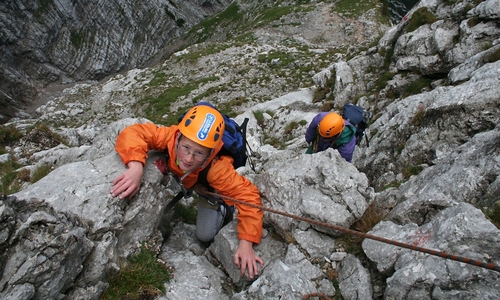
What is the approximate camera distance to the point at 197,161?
14.2ft

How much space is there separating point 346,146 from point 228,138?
4733 millimetres

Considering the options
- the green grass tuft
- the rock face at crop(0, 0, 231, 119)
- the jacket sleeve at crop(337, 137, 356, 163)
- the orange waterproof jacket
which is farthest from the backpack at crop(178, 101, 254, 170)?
the rock face at crop(0, 0, 231, 119)

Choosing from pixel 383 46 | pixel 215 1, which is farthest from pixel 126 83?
pixel 215 1

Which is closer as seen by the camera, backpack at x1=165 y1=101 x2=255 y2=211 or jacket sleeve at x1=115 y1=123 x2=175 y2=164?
jacket sleeve at x1=115 y1=123 x2=175 y2=164

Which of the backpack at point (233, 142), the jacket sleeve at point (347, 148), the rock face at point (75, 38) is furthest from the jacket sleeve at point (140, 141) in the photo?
the rock face at point (75, 38)

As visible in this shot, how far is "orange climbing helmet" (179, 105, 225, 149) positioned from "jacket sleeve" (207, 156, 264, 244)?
0.60 metres

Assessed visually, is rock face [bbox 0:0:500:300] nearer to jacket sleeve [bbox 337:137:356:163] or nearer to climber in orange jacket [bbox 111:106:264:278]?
climber in orange jacket [bbox 111:106:264:278]

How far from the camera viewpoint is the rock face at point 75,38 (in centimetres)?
4647

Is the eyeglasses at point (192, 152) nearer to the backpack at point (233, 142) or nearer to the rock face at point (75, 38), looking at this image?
the backpack at point (233, 142)

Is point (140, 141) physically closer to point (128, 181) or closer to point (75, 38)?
point (128, 181)

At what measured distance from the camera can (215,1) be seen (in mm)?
76688

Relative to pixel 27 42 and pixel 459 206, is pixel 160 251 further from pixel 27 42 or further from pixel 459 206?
pixel 27 42

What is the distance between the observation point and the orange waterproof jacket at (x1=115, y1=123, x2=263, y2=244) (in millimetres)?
4426

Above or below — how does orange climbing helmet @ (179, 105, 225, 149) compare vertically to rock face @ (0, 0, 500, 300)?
above
